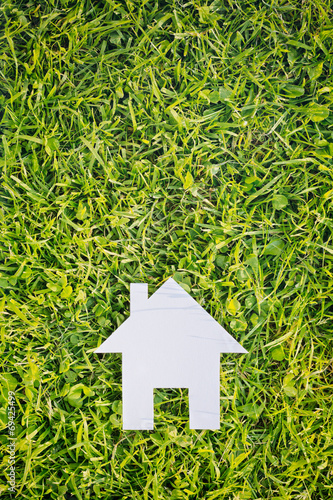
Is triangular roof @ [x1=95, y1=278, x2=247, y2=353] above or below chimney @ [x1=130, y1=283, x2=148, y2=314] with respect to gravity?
below

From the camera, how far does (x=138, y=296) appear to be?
3.12 ft

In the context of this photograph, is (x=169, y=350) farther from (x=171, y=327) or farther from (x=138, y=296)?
(x=138, y=296)

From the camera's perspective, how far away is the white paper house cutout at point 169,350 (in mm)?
944

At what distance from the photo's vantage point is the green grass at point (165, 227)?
0.96 meters

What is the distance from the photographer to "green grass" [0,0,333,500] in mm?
956

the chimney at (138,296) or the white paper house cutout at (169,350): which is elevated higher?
the chimney at (138,296)

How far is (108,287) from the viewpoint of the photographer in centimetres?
97

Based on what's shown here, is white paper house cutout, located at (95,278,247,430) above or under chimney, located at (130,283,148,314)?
under

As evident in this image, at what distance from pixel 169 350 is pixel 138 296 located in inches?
6.8

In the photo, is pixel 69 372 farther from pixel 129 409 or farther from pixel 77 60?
pixel 77 60

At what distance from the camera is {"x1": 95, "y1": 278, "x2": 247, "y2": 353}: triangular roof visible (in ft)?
3.11

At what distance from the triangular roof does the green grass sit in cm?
3

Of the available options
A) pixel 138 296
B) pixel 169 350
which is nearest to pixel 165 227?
pixel 138 296

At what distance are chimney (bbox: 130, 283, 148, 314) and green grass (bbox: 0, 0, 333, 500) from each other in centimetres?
3
